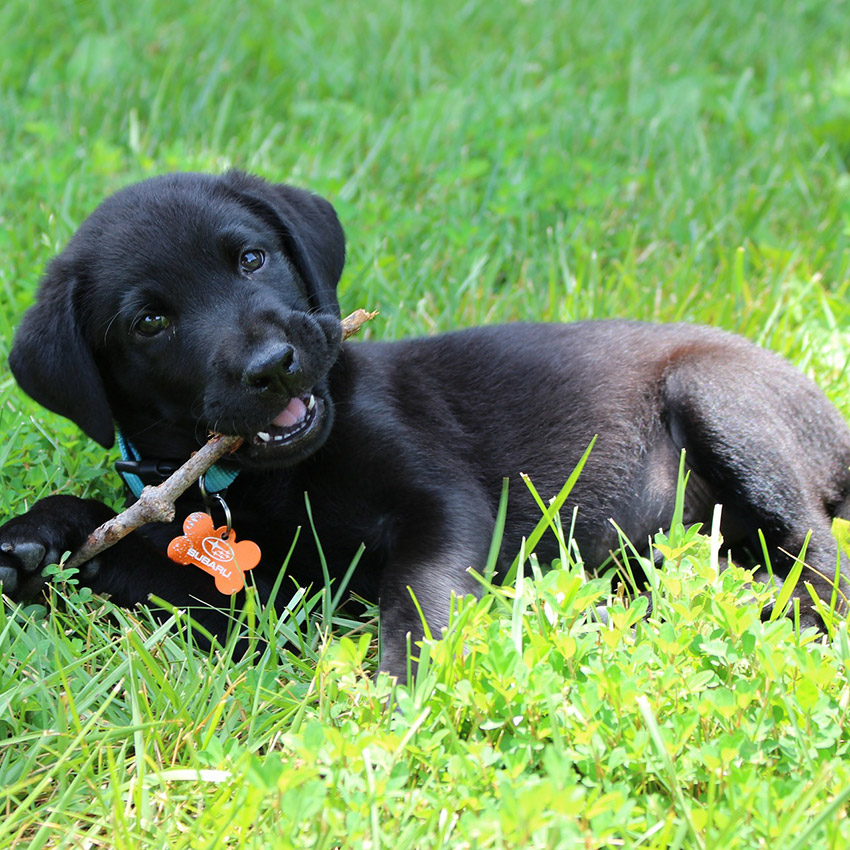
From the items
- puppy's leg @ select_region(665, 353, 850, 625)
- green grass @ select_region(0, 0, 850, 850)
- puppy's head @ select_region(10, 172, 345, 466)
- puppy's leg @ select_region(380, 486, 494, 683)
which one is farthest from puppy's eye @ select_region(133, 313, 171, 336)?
A: puppy's leg @ select_region(665, 353, 850, 625)

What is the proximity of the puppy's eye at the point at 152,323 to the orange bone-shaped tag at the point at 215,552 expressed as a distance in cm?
44

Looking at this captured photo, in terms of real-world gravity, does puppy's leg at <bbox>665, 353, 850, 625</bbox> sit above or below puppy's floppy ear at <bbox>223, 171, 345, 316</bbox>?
below

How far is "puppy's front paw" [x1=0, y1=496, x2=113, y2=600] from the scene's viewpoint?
7.66 ft

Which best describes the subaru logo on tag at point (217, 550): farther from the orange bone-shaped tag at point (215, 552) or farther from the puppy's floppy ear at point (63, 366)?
the puppy's floppy ear at point (63, 366)

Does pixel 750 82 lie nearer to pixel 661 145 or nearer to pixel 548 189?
pixel 661 145

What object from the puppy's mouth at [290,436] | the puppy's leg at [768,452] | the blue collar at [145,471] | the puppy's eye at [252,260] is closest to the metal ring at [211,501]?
the blue collar at [145,471]

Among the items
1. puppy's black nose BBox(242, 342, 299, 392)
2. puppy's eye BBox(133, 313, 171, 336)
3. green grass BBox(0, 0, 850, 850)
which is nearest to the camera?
green grass BBox(0, 0, 850, 850)

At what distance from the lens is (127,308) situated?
239cm

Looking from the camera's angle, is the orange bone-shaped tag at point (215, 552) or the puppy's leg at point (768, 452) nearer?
the orange bone-shaped tag at point (215, 552)

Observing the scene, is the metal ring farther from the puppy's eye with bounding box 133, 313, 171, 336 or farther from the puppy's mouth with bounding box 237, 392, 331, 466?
the puppy's eye with bounding box 133, 313, 171, 336


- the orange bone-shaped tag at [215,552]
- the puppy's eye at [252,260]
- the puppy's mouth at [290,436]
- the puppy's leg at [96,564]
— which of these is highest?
the puppy's eye at [252,260]

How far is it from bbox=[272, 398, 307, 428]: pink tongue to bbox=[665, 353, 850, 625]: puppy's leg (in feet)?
3.36

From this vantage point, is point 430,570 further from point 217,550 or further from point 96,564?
point 96,564

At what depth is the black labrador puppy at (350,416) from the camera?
7.71 feet
